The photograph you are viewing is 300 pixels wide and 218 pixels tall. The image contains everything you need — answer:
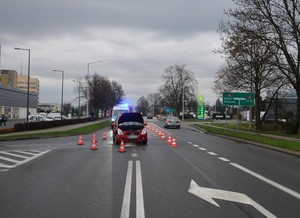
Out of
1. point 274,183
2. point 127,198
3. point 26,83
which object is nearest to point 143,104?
point 26,83

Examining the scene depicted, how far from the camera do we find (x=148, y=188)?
8688 mm

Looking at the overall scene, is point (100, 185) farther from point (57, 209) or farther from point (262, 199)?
point (262, 199)

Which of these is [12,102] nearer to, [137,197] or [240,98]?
[240,98]

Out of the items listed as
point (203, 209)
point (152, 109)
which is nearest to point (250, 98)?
point (203, 209)

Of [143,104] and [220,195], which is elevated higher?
Answer: [143,104]

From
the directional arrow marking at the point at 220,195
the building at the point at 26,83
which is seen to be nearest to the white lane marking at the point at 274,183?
the directional arrow marking at the point at 220,195

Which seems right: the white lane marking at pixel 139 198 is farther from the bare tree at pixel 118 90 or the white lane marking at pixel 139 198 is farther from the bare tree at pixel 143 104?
the bare tree at pixel 143 104

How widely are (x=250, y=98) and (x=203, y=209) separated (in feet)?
100

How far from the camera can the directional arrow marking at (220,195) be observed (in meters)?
7.16

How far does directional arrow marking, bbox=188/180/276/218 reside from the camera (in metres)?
7.16

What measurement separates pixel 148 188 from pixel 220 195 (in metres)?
1.59

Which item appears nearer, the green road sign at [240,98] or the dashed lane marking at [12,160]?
the dashed lane marking at [12,160]

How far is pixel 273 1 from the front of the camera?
3172 centimetres

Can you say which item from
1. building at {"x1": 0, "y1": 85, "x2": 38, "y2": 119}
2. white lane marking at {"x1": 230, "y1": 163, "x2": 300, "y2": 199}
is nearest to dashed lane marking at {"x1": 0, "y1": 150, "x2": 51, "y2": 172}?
white lane marking at {"x1": 230, "y1": 163, "x2": 300, "y2": 199}
